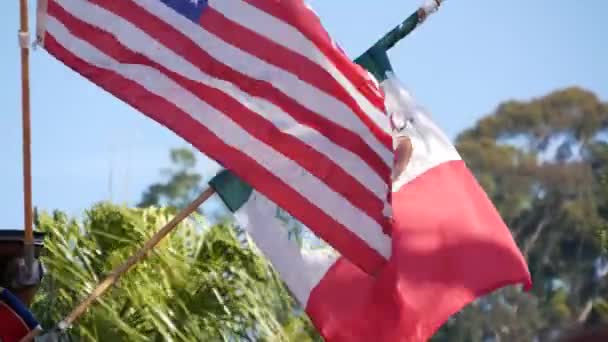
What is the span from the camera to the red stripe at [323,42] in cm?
586

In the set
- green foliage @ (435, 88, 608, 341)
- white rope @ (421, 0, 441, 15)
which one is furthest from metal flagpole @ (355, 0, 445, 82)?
green foliage @ (435, 88, 608, 341)

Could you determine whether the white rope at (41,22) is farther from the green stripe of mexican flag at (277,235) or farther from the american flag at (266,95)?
the green stripe of mexican flag at (277,235)

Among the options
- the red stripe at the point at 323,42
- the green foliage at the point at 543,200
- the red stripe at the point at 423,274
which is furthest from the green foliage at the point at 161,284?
the green foliage at the point at 543,200

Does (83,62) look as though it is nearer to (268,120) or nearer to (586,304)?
(268,120)

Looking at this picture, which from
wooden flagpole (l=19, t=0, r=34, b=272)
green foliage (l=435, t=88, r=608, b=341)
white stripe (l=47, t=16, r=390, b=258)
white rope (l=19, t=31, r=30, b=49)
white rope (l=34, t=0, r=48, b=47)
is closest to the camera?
white stripe (l=47, t=16, r=390, b=258)

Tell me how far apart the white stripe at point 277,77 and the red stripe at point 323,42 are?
46mm

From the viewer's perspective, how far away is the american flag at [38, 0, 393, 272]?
5.77 meters

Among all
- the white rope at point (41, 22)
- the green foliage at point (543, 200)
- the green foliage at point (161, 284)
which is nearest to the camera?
the white rope at point (41, 22)

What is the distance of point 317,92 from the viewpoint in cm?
583

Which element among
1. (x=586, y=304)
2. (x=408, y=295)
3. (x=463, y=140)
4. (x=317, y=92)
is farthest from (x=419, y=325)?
(x=463, y=140)

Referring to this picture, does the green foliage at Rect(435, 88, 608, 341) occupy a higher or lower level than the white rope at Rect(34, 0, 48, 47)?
lower

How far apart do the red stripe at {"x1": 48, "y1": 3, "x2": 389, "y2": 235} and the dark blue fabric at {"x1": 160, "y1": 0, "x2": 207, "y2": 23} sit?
0.21m

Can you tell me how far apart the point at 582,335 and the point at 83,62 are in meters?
3.54

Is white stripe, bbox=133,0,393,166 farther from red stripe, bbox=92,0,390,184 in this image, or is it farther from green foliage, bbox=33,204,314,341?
green foliage, bbox=33,204,314,341
